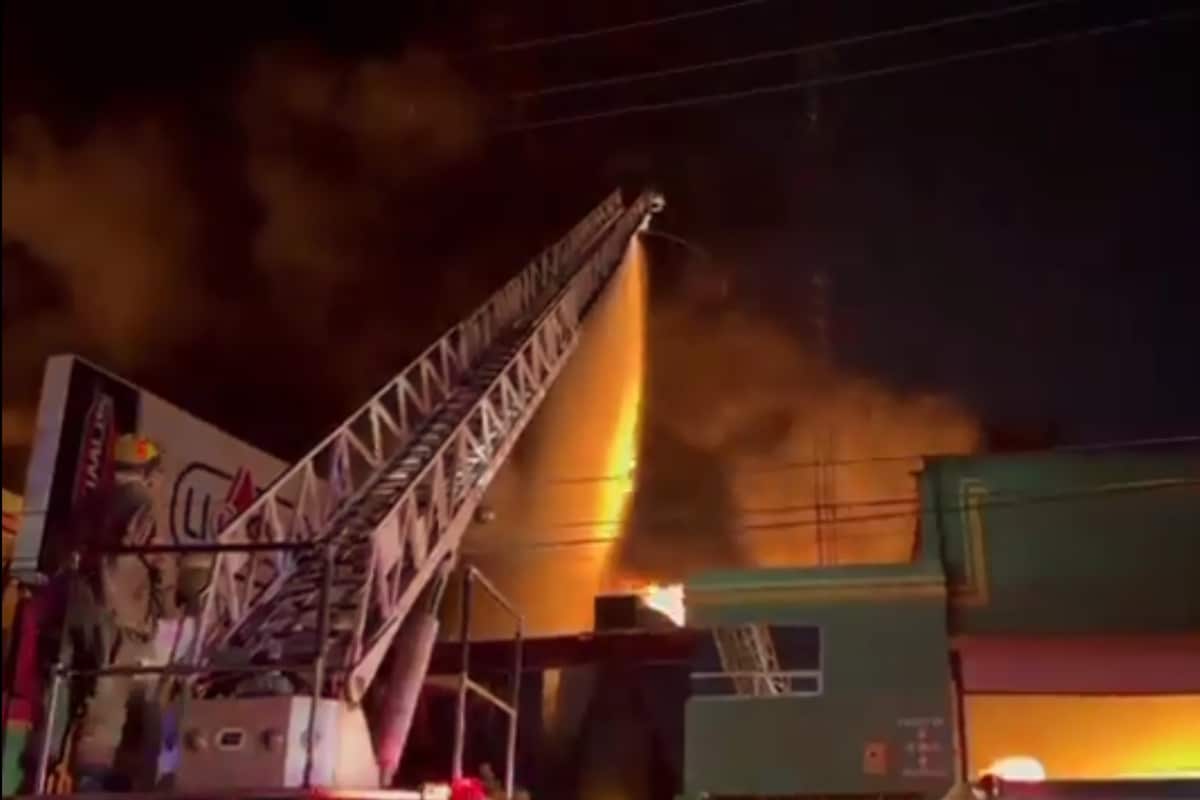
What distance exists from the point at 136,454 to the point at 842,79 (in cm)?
340

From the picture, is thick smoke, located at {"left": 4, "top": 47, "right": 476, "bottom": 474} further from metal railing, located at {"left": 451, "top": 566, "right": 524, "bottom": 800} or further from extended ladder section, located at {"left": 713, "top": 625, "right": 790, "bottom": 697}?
extended ladder section, located at {"left": 713, "top": 625, "right": 790, "bottom": 697}

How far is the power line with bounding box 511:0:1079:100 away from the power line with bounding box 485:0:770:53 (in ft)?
0.64

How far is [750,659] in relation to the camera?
20.4 ft

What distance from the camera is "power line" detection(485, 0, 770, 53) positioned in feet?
17.6

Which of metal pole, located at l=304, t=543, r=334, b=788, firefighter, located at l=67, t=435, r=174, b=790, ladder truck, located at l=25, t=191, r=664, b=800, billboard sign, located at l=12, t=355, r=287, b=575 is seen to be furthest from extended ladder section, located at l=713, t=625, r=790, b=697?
billboard sign, located at l=12, t=355, r=287, b=575

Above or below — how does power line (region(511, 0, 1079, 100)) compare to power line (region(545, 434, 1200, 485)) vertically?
Answer: above

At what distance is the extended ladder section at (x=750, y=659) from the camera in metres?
6.10

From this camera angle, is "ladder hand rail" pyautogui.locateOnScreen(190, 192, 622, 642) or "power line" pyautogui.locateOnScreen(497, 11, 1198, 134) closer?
"power line" pyautogui.locateOnScreen(497, 11, 1198, 134)

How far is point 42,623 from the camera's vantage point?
586 cm

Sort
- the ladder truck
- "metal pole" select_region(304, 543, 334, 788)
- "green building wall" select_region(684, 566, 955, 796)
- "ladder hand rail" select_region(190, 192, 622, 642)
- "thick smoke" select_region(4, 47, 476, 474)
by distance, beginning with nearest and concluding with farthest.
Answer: "metal pole" select_region(304, 543, 334, 788) < the ladder truck < "thick smoke" select_region(4, 47, 476, 474) < "ladder hand rail" select_region(190, 192, 622, 642) < "green building wall" select_region(684, 566, 955, 796)

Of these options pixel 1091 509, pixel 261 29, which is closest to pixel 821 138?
pixel 1091 509

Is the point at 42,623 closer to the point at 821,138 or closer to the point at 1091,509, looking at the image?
the point at 821,138

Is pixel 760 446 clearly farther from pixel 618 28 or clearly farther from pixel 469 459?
pixel 618 28

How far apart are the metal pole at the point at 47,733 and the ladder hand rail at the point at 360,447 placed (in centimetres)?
68
